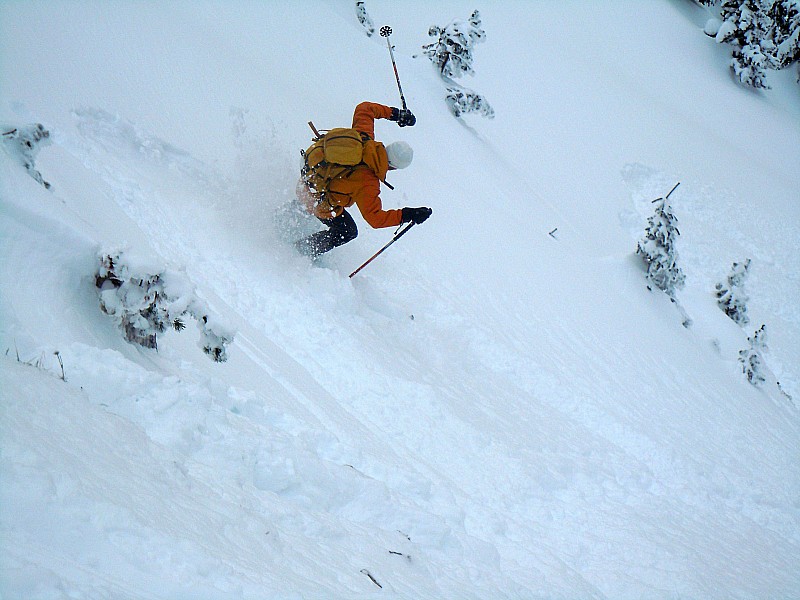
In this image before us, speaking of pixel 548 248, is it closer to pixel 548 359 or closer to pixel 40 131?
pixel 548 359

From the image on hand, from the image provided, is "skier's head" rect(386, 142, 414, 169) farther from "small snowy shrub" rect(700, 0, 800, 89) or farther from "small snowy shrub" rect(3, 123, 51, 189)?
"small snowy shrub" rect(700, 0, 800, 89)

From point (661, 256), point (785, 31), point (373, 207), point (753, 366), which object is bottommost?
point (753, 366)

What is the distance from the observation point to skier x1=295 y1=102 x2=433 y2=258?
574 centimetres

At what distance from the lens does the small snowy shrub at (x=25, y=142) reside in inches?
138

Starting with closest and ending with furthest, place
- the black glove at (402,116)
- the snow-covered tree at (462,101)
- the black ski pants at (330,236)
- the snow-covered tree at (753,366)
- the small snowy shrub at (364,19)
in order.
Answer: the black ski pants at (330,236) → the black glove at (402,116) → the snow-covered tree at (753,366) → the snow-covered tree at (462,101) → the small snowy shrub at (364,19)

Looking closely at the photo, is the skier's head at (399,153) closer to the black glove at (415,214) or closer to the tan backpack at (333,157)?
the tan backpack at (333,157)

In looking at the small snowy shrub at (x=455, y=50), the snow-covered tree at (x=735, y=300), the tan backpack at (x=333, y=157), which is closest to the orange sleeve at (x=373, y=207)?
the tan backpack at (x=333, y=157)

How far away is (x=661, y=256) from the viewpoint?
1188 centimetres

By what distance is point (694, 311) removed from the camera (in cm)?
1344

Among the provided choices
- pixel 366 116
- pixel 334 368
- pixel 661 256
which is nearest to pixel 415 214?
pixel 366 116

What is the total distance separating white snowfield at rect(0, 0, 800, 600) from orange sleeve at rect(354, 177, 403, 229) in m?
0.84

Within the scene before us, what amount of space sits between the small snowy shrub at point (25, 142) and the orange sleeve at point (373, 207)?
2.91 meters

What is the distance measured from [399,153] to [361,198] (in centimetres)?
63

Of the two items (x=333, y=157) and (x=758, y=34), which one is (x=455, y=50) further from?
(x=758, y=34)
